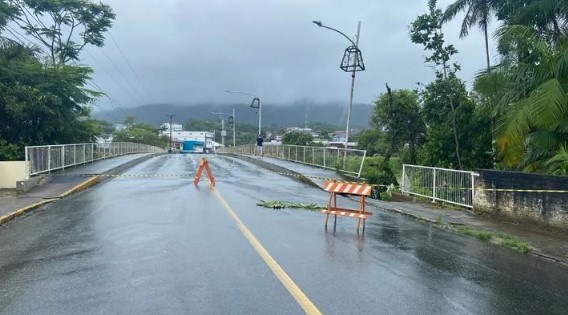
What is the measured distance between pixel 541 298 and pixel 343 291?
8.21 feet

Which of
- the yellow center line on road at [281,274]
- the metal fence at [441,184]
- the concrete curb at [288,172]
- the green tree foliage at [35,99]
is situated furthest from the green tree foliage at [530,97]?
the green tree foliage at [35,99]

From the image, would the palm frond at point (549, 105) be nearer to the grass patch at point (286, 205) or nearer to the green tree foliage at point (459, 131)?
the grass patch at point (286, 205)

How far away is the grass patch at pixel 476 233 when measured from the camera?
11.6 m

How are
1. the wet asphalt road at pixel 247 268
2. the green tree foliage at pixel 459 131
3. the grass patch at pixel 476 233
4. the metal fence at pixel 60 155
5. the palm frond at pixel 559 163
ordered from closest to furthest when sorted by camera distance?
the wet asphalt road at pixel 247 268 → the grass patch at pixel 476 233 → the palm frond at pixel 559 163 → the metal fence at pixel 60 155 → the green tree foliage at pixel 459 131

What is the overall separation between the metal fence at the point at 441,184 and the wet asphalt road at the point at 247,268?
11.9 feet

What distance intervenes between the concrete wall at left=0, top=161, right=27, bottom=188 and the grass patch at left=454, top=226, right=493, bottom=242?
14.1 metres

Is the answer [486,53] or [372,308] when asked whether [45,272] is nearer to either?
[372,308]

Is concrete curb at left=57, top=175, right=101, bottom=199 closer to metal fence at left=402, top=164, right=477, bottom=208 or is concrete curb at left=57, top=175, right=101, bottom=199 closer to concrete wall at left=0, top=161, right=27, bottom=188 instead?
concrete wall at left=0, top=161, right=27, bottom=188

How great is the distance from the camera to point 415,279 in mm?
7371

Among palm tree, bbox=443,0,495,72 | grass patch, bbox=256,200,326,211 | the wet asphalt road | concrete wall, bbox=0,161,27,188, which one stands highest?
palm tree, bbox=443,0,495,72

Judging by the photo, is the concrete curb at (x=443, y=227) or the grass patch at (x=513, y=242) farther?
the grass patch at (x=513, y=242)

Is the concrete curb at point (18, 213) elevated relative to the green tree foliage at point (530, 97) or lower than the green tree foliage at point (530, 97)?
lower

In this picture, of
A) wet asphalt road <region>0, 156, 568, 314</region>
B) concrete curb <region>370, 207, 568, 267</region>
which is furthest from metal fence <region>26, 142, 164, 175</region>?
concrete curb <region>370, 207, 568, 267</region>

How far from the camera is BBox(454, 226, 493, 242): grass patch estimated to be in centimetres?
1155
